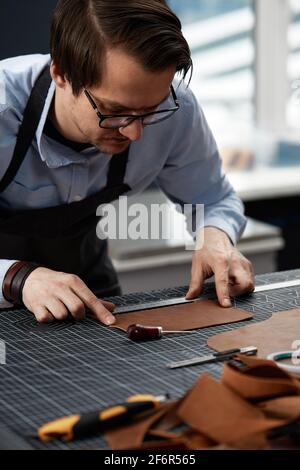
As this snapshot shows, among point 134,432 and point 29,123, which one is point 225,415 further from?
point 29,123

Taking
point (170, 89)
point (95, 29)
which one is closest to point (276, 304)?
point (170, 89)

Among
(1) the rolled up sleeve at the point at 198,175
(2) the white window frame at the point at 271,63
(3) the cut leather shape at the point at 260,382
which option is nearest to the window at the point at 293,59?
(2) the white window frame at the point at 271,63

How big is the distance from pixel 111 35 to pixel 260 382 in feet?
2.39

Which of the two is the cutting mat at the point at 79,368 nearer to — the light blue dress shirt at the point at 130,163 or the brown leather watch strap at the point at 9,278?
the brown leather watch strap at the point at 9,278

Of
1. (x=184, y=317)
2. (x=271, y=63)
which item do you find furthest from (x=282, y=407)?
(x=271, y=63)

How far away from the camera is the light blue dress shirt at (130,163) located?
189 cm

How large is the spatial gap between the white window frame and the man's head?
2117 millimetres

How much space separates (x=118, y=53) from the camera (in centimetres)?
158

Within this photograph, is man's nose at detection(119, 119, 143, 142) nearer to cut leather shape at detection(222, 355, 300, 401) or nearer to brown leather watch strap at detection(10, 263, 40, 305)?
brown leather watch strap at detection(10, 263, 40, 305)

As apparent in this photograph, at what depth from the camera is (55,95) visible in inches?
73.7

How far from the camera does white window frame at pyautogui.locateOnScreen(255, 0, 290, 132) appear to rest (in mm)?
3703
